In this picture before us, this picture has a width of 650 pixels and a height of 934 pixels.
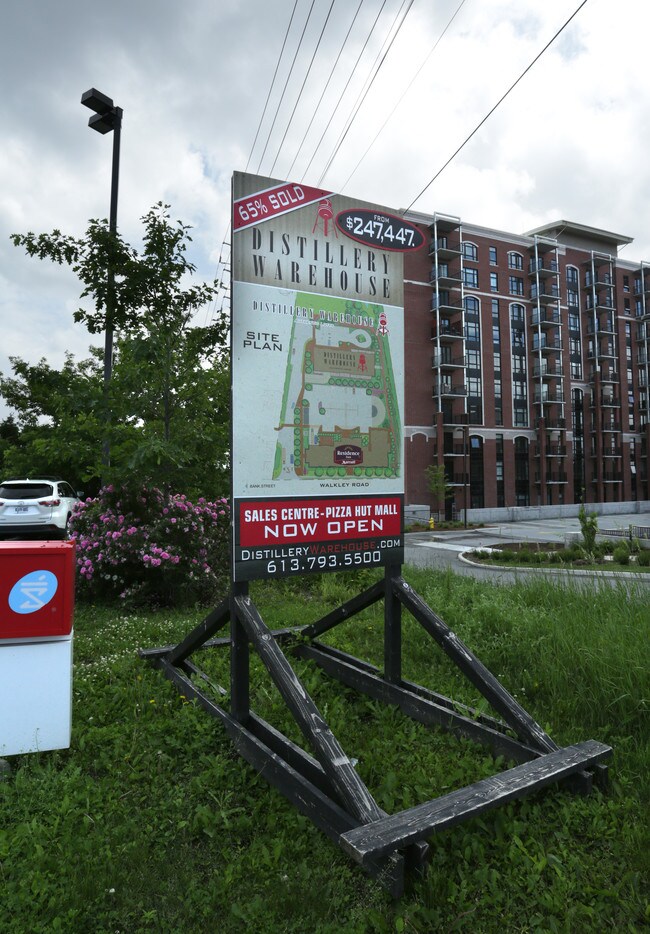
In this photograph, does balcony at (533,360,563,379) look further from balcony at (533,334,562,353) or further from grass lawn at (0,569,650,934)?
grass lawn at (0,569,650,934)

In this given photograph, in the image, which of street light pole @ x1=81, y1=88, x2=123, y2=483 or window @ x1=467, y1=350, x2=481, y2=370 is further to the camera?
window @ x1=467, y1=350, x2=481, y2=370

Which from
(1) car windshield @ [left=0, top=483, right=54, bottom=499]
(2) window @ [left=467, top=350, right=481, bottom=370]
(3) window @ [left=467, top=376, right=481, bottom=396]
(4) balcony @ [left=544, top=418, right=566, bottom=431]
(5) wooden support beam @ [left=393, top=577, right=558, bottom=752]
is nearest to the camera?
(5) wooden support beam @ [left=393, top=577, right=558, bottom=752]

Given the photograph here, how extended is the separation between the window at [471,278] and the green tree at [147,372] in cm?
5220

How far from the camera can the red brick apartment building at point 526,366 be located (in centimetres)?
5297

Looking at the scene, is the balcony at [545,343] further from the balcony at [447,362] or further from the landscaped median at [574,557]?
the landscaped median at [574,557]

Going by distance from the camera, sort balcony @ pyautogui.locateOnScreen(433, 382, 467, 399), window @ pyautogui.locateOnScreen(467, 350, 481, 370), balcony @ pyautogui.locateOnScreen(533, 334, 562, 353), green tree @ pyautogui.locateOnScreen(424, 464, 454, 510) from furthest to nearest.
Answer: balcony @ pyautogui.locateOnScreen(533, 334, 562, 353), window @ pyautogui.locateOnScreen(467, 350, 481, 370), balcony @ pyautogui.locateOnScreen(433, 382, 467, 399), green tree @ pyautogui.locateOnScreen(424, 464, 454, 510)

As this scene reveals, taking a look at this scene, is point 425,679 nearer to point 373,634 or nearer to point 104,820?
point 373,634

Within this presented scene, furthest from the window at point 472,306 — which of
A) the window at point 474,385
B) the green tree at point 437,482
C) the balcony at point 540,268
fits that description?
the green tree at point 437,482

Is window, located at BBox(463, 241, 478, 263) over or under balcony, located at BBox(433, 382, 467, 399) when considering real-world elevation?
over

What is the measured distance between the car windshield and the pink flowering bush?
6.39 meters

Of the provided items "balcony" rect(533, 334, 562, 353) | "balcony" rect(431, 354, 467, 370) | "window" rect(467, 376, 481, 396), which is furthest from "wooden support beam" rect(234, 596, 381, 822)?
"balcony" rect(533, 334, 562, 353)

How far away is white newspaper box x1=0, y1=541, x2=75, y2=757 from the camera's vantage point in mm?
3471

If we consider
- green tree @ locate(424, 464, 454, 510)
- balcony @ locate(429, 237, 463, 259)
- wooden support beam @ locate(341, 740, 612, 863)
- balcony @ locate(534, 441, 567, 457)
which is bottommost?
wooden support beam @ locate(341, 740, 612, 863)

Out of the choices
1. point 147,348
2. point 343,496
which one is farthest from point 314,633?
point 147,348
